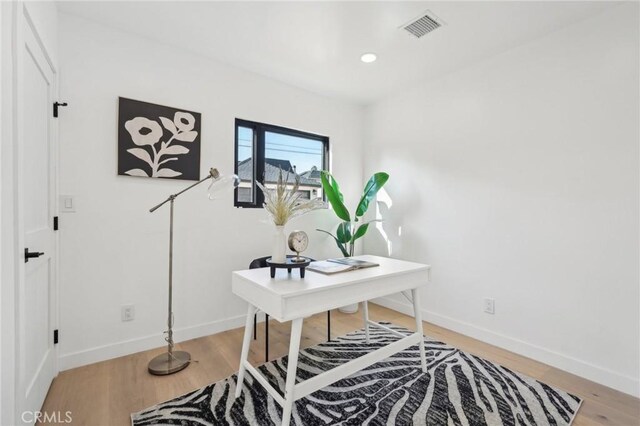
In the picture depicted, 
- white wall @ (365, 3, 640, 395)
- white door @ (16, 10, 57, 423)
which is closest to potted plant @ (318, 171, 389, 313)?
white wall @ (365, 3, 640, 395)

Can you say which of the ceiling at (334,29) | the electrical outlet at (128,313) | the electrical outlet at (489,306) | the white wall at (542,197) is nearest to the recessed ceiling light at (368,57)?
the ceiling at (334,29)

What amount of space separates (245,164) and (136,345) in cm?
189

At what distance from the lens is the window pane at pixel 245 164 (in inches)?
123

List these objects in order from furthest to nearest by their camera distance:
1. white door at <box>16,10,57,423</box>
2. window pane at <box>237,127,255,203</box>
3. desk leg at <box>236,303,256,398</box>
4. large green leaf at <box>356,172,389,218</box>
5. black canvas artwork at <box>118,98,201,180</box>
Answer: large green leaf at <box>356,172,389,218</box> → window pane at <box>237,127,255,203</box> → black canvas artwork at <box>118,98,201,180</box> → desk leg at <box>236,303,256,398</box> → white door at <box>16,10,57,423</box>

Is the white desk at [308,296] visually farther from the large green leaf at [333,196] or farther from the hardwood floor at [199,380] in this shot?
the large green leaf at [333,196]

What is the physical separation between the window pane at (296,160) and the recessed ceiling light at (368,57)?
1.16m

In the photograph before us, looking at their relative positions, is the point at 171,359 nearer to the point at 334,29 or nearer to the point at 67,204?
the point at 67,204

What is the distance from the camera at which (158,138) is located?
8.24ft

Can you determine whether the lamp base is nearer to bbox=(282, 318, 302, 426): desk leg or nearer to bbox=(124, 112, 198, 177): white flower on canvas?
bbox=(282, 318, 302, 426): desk leg

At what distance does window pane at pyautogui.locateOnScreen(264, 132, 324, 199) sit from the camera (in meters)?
3.34

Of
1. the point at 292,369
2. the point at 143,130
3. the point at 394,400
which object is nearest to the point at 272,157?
the point at 143,130

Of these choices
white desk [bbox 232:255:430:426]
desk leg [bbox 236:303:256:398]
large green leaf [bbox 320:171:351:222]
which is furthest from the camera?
large green leaf [bbox 320:171:351:222]

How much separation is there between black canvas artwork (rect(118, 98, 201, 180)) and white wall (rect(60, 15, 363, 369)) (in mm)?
70

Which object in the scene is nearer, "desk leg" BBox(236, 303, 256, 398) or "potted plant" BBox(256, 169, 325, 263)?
"potted plant" BBox(256, 169, 325, 263)
